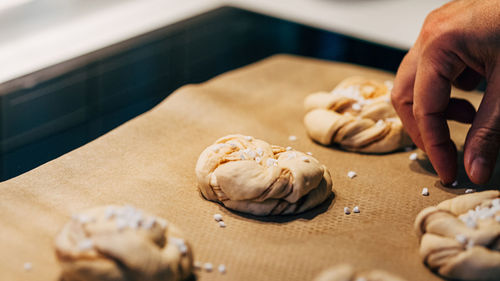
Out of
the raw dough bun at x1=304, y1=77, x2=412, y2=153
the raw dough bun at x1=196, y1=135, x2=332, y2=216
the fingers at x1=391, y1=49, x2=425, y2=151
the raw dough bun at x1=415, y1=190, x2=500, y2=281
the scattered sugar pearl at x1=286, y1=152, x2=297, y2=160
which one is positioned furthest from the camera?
the raw dough bun at x1=304, y1=77, x2=412, y2=153

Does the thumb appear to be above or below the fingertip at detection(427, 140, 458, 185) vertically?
above

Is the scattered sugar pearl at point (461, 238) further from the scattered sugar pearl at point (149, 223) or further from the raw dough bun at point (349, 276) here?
the scattered sugar pearl at point (149, 223)

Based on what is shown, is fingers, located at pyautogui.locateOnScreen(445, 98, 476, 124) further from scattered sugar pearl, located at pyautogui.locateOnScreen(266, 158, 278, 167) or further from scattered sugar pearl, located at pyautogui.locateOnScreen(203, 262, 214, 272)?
scattered sugar pearl, located at pyautogui.locateOnScreen(203, 262, 214, 272)

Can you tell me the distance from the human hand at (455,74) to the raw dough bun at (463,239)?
6.1 inches

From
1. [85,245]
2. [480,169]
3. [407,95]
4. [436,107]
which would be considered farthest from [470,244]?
[85,245]

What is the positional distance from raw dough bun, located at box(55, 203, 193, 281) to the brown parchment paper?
0.30 feet

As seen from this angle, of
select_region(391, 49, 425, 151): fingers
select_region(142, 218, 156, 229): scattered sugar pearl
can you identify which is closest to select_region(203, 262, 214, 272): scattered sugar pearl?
select_region(142, 218, 156, 229): scattered sugar pearl

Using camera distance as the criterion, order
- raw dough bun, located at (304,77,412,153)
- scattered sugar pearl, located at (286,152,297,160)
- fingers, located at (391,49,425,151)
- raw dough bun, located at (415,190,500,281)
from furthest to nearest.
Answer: raw dough bun, located at (304,77,412,153)
fingers, located at (391,49,425,151)
scattered sugar pearl, located at (286,152,297,160)
raw dough bun, located at (415,190,500,281)

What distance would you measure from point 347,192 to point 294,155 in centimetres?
19

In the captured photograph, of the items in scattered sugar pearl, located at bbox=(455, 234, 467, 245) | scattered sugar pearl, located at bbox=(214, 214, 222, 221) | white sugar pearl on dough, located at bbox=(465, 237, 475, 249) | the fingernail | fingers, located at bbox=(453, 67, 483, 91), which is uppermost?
fingers, located at bbox=(453, 67, 483, 91)

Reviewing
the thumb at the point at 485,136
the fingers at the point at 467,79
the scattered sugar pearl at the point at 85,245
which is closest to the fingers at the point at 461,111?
the fingers at the point at 467,79

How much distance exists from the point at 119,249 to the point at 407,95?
94cm

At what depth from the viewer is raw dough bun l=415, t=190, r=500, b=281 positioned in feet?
3.67

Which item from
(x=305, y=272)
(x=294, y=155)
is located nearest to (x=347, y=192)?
(x=294, y=155)
